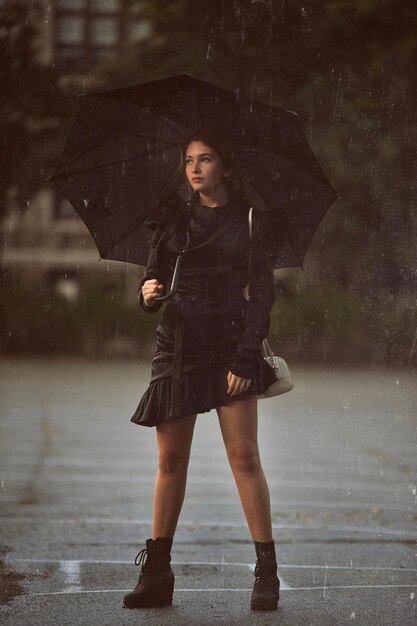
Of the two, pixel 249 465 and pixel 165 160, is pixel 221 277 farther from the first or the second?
pixel 249 465

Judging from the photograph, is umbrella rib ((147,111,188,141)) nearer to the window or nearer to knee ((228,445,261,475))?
knee ((228,445,261,475))

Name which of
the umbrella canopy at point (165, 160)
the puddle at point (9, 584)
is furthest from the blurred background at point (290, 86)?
the puddle at point (9, 584)

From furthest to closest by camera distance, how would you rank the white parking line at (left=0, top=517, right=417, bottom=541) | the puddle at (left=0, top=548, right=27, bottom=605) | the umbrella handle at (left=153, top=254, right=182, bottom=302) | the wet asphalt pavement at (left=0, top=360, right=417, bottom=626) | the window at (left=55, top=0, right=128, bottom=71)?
the white parking line at (left=0, top=517, right=417, bottom=541) < the window at (left=55, top=0, right=128, bottom=71) < the puddle at (left=0, top=548, right=27, bottom=605) < the wet asphalt pavement at (left=0, top=360, right=417, bottom=626) < the umbrella handle at (left=153, top=254, right=182, bottom=302)

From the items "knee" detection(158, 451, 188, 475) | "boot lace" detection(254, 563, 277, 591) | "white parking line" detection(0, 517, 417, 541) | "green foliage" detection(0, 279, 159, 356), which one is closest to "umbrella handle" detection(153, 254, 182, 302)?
"knee" detection(158, 451, 188, 475)

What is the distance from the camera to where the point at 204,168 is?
204 inches

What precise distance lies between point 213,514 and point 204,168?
3.57 metres

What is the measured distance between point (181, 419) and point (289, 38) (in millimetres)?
2860

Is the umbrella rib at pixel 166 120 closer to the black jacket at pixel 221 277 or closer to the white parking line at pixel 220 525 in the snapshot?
the black jacket at pixel 221 277

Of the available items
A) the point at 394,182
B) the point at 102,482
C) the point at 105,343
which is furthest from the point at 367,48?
the point at 105,343

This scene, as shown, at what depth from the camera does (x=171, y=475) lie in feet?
17.5

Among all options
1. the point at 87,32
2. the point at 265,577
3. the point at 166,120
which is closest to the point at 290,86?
the point at 87,32

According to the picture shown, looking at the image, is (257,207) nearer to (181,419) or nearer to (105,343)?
(181,419)

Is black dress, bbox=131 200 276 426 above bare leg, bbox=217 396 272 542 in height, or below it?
above

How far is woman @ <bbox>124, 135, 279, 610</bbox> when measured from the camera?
5141 mm
